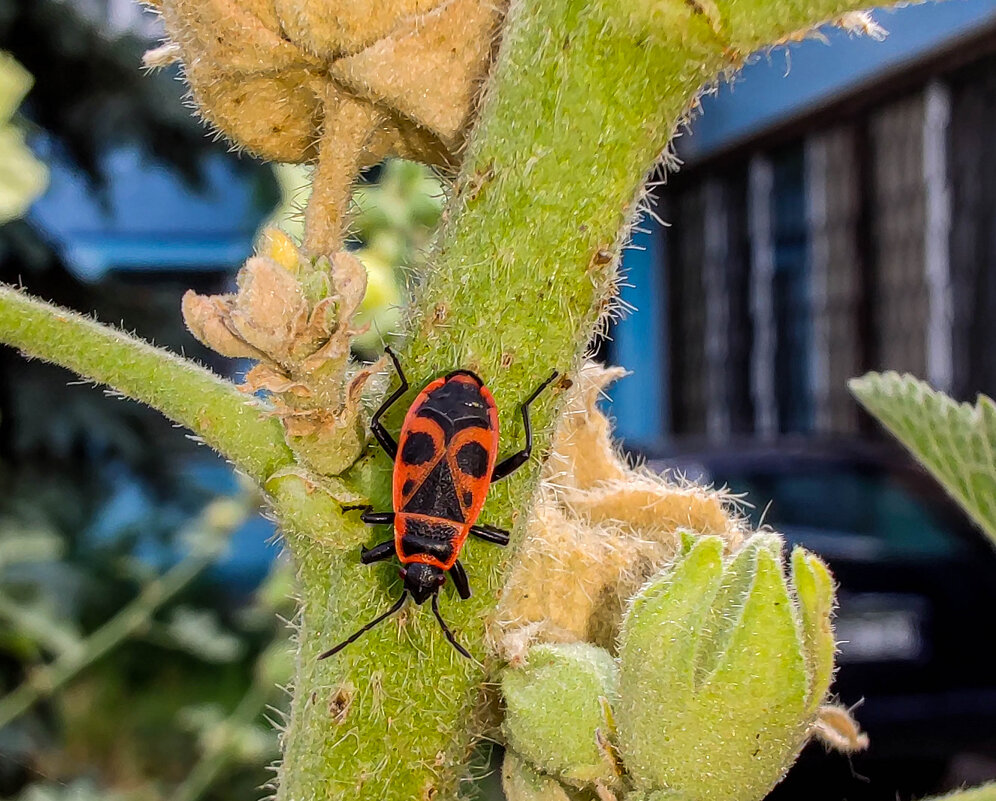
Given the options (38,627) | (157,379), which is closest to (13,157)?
(157,379)

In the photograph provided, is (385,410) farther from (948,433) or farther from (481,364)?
(948,433)

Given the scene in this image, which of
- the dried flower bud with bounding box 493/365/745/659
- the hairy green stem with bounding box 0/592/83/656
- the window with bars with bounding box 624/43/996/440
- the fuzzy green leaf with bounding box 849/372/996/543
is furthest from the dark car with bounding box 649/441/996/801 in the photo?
the dried flower bud with bounding box 493/365/745/659

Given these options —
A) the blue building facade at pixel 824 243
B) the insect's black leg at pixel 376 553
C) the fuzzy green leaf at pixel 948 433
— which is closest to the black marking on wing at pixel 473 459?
the insect's black leg at pixel 376 553

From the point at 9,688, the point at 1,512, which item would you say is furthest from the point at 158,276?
the point at 9,688

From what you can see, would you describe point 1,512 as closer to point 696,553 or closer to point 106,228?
point 696,553

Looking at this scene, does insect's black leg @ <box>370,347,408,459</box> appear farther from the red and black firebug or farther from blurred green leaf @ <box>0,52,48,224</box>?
blurred green leaf @ <box>0,52,48,224</box>

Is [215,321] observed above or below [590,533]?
above
